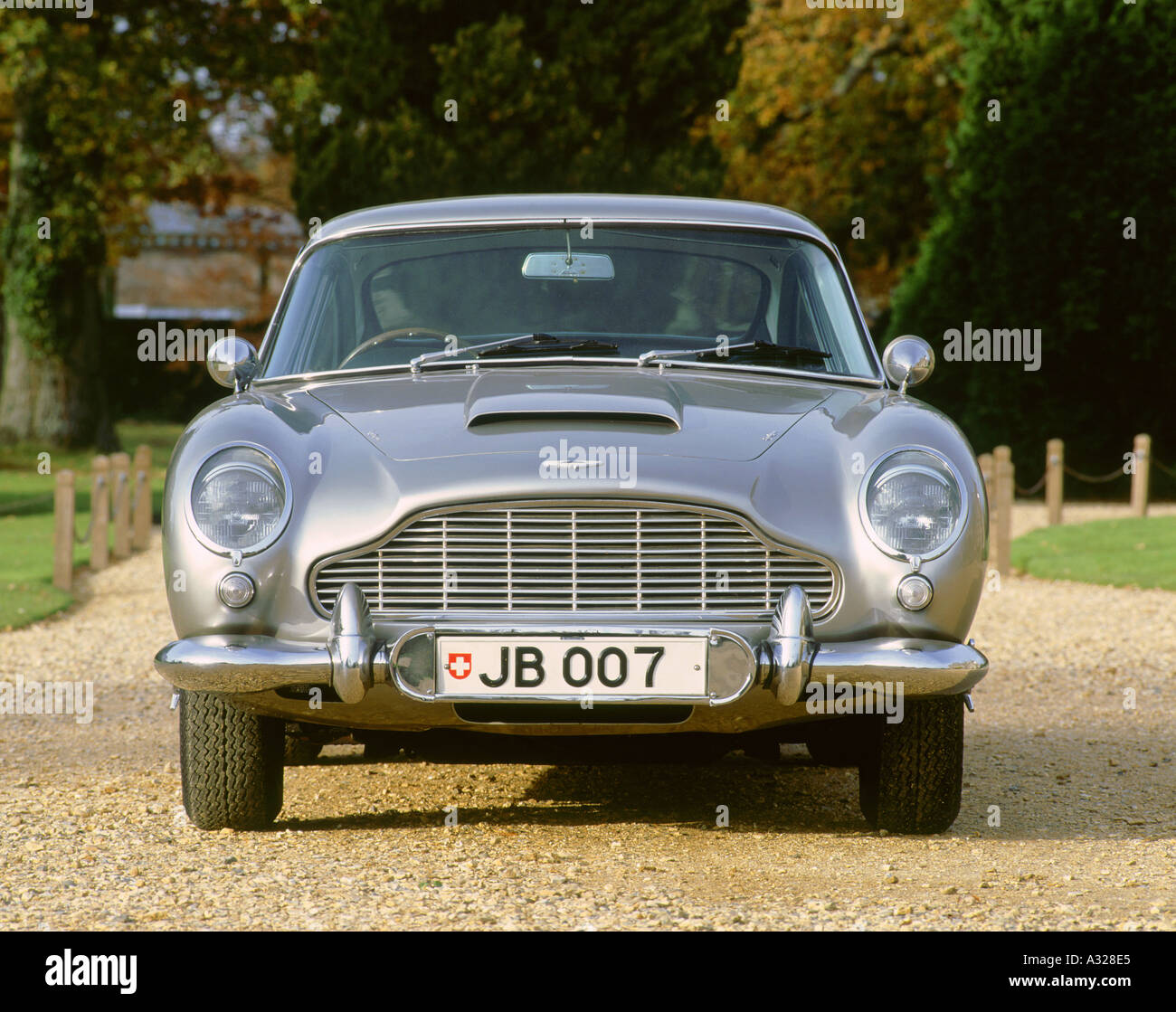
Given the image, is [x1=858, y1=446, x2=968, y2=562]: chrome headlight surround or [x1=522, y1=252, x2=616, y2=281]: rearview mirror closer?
[x1=858, y1=446, x2=968, y2=562]: chrome headlight surround

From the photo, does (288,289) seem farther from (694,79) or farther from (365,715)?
(694,79)

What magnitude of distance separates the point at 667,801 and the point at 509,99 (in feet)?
41.2

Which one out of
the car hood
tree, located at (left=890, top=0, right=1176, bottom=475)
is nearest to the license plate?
the car hood

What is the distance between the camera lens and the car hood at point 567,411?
390 cm

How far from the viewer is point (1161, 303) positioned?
18.2 metres

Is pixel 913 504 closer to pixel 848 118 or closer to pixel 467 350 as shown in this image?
pixel 467 350

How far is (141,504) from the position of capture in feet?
48.2

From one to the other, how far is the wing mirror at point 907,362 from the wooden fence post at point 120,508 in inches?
397

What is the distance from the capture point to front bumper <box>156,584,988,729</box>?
12.2 feet

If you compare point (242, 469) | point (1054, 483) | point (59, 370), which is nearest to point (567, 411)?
point (242, 469)

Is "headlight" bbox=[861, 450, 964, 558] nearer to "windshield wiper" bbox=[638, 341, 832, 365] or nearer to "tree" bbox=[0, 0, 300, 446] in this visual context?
"windshield wiper" bbox=[638, 341, 832, 365]

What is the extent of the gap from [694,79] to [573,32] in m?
1.46

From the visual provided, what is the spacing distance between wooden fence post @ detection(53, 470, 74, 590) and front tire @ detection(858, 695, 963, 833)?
8407 mm
